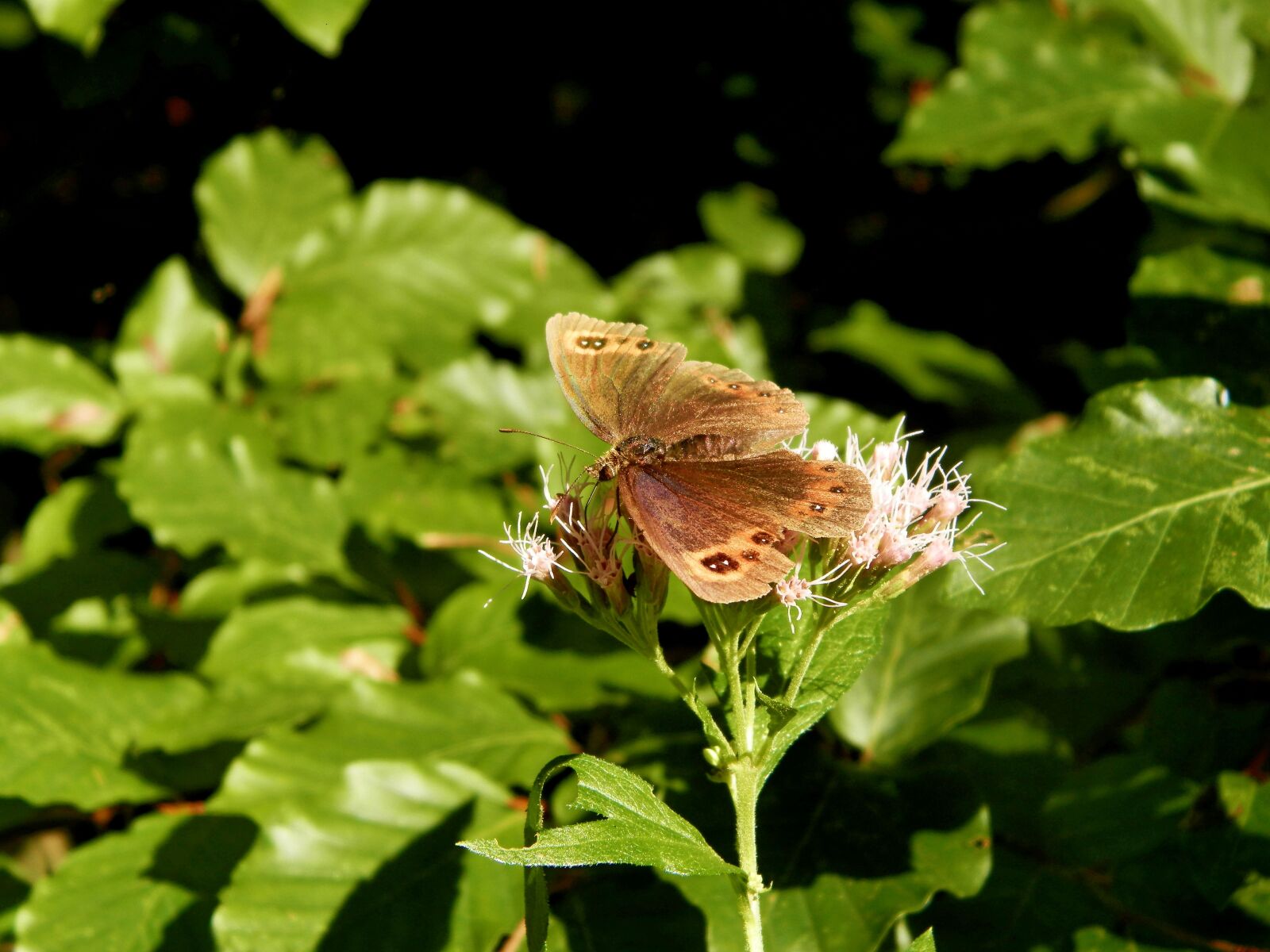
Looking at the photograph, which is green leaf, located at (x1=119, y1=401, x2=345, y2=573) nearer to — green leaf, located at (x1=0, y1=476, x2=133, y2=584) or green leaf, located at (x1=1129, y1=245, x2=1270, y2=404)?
green leaf, located at (x1=0, y1=476, x2=133, y2=584)

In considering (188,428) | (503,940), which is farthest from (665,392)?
(188,428)

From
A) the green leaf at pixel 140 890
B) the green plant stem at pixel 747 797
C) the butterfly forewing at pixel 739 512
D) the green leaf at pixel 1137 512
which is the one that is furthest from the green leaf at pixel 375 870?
the green leaf at pixel 1137 512

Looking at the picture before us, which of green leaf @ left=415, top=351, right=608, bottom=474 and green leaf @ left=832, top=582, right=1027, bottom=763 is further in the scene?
green leaf @ left=415, top=351, right=608, bottom=474

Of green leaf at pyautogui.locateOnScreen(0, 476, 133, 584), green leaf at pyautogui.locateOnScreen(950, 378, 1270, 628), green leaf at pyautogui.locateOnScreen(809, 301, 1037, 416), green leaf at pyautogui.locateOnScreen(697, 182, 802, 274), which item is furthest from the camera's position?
green leaf at pyautogui.locateOnScreen(697, 182, 802, 274)

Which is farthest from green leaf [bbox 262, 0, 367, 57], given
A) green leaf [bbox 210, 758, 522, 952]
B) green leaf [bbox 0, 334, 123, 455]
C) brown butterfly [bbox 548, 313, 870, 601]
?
green leaf [bbox 210, 758, 522, 952]

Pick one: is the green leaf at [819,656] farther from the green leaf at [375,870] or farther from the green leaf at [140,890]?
the green leaf at [140,890]

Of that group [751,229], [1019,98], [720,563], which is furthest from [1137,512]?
[751,229]

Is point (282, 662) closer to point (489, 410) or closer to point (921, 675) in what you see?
point (489, 410)

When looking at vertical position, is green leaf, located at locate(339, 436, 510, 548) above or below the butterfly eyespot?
below
